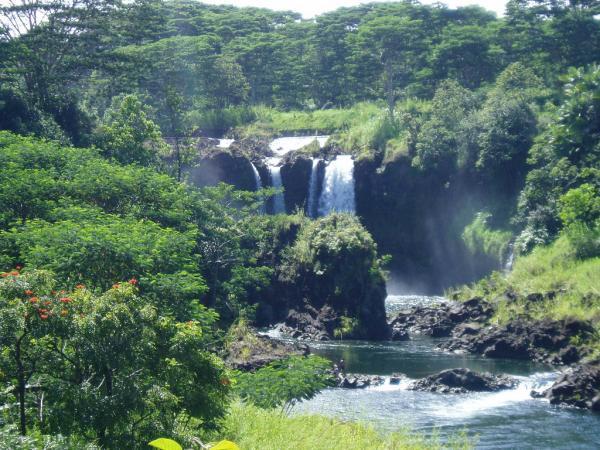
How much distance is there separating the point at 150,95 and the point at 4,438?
54369mm

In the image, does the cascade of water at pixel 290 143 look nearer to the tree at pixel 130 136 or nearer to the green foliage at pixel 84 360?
the tree at pixel 130 136

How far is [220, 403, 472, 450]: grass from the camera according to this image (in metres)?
15.3

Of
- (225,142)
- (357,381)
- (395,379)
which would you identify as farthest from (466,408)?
(225,142)

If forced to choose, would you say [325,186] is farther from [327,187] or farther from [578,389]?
[578,389]

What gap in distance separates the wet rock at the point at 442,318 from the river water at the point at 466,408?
4544mm

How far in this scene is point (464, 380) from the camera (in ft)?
93.7

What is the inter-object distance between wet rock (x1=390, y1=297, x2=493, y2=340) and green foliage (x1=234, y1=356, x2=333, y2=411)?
18.3 metres

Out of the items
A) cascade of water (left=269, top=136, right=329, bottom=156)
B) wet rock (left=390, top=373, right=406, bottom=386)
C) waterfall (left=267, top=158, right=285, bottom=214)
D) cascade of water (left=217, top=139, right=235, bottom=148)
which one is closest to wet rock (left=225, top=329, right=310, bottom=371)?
wet rock (left=390, top=373, right=406, bottom=386)

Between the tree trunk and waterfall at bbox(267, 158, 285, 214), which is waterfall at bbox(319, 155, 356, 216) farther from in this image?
the tree trunk

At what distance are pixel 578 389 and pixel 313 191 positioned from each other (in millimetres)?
28287

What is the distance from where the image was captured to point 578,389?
26734 mm

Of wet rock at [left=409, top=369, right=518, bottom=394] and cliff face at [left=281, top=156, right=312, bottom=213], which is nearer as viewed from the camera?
wet rock at [left=409, top=369, right=518, bottom=394]

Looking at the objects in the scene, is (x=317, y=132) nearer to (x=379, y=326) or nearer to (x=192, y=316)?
(x=379, y=326)

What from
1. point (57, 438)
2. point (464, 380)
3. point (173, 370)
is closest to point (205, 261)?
point (464, 380)
